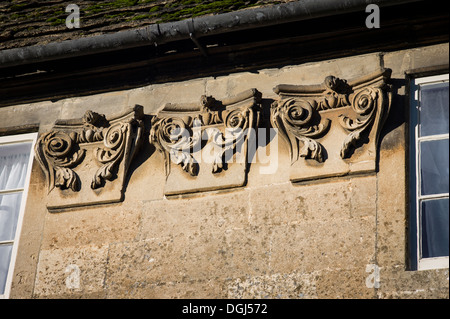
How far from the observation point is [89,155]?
7230 mm

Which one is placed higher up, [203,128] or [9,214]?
[203,128]

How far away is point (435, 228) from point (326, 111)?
44.1 inches

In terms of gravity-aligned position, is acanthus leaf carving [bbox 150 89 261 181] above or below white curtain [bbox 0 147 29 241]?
above

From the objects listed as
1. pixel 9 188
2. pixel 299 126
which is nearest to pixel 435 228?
pixel 299 126

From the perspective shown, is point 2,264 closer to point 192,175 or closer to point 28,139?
point 28,139

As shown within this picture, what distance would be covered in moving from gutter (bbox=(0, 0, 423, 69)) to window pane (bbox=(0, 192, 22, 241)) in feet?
3.27

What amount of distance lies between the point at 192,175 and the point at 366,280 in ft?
4.82

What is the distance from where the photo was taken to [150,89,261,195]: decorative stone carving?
680cm

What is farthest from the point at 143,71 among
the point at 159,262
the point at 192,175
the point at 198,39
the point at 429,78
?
the point at 429,78

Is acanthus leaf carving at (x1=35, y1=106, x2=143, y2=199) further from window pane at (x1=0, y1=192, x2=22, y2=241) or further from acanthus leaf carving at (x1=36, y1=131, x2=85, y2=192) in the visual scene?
window pane at (x1=0, y1=192, x2=22, y2=241)

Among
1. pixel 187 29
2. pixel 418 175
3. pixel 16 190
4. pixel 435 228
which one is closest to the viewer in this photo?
pixel 435 228

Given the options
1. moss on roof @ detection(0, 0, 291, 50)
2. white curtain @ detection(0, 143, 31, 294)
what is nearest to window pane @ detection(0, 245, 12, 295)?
white curtain @ detection(0, 143, 31, 294)

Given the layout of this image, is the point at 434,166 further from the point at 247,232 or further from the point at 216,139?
the point at 216,139

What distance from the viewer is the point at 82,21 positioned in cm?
816
